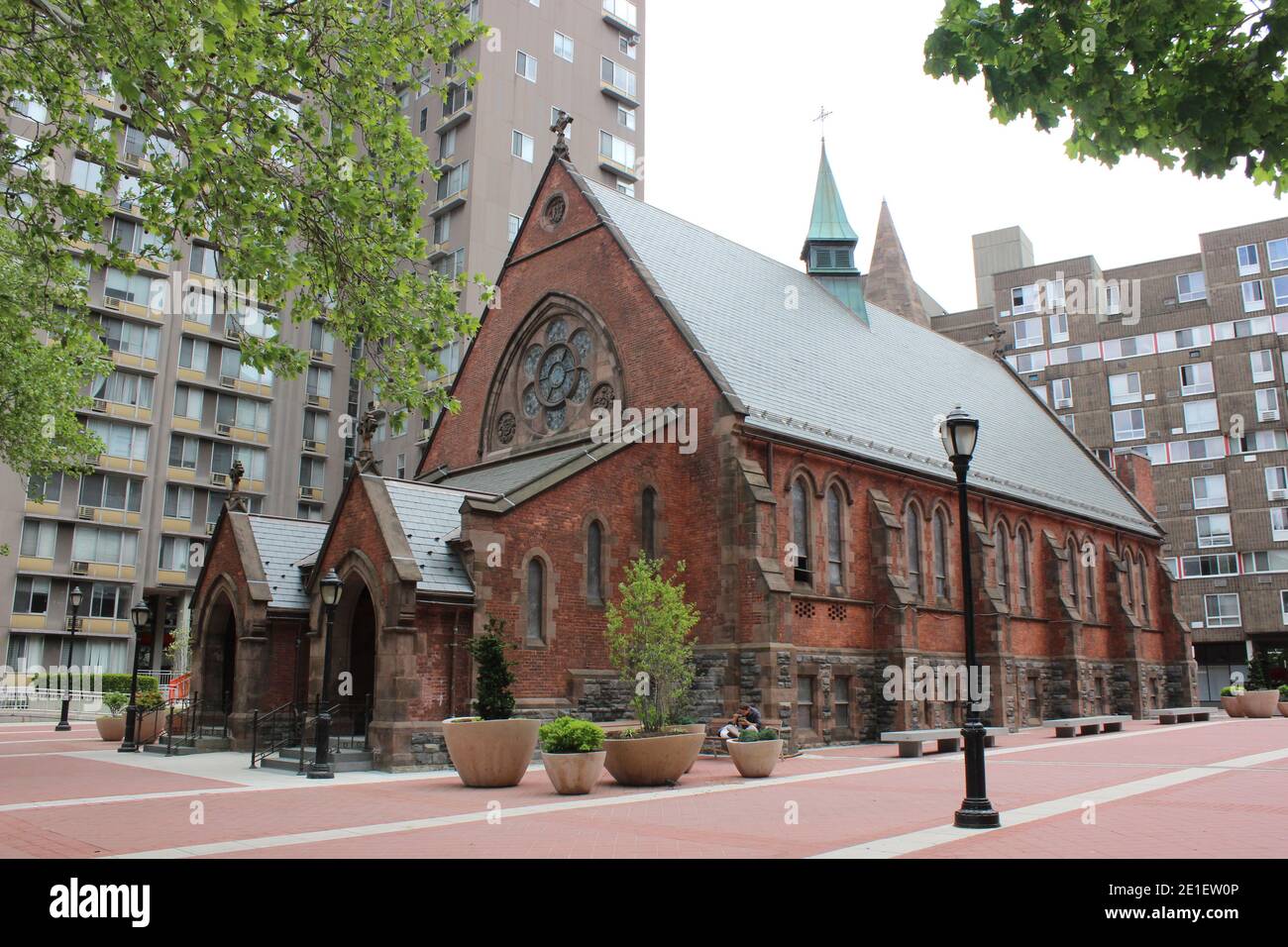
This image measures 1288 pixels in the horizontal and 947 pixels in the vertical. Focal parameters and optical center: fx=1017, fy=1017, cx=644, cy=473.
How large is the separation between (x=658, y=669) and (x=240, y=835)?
9.73 m

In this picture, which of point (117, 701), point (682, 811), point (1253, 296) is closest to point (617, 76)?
point (1253, 296)

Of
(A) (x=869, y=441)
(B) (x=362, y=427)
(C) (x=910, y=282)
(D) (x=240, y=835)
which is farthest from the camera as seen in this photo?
(C) (x=910, y=282)

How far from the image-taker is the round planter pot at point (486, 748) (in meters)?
16.6

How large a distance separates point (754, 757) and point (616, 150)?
53.8m

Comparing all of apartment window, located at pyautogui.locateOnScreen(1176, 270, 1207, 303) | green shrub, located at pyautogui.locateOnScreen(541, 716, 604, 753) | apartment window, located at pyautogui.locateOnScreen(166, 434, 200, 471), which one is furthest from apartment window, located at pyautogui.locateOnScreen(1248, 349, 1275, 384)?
apartment window, located at pyautogui.locateOnScreen(166, 434, 200, 471)

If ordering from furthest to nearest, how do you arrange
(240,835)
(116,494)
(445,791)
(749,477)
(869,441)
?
(116,494) → (869,441) → (749,477) → (445,791) → (240,835)

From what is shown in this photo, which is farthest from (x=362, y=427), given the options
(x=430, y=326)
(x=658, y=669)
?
(x=658, y=669)

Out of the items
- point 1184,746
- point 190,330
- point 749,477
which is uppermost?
point 190,330

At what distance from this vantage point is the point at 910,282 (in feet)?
202

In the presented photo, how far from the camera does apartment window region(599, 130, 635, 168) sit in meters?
64.6

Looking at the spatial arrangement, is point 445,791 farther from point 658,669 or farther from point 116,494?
point 116,494

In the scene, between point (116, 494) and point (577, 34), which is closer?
point (116, 494)

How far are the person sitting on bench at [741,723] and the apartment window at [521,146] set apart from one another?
152 ft

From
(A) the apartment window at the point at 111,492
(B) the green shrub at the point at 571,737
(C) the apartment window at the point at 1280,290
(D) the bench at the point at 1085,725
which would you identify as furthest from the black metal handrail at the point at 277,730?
(C) the apartment window at the point at 1280,290
